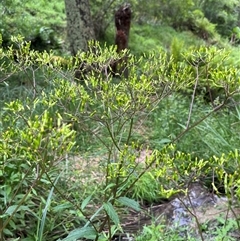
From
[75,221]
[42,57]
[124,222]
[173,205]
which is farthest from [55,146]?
[173,205]

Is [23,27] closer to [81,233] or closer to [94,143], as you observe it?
[94,143]

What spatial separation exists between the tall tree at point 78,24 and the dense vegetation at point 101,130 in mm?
797

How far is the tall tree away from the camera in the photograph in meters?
5.39

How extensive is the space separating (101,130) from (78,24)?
6.43 feet

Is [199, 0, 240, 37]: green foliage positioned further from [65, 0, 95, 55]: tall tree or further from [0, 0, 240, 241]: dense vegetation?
[65, 0, 95, 55]: tall tree

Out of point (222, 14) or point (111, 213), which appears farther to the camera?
point (222, 14)

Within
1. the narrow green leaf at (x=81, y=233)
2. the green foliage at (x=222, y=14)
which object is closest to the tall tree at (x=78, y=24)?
the narrow green leaf at (x=81, y=233)

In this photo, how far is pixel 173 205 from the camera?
3.11 m

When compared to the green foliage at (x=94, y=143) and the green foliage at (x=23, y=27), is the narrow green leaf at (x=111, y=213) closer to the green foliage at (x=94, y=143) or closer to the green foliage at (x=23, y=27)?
the green foliage at (x=94, y=143)

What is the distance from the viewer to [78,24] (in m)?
5.45

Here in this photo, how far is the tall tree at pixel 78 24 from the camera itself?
212 inches

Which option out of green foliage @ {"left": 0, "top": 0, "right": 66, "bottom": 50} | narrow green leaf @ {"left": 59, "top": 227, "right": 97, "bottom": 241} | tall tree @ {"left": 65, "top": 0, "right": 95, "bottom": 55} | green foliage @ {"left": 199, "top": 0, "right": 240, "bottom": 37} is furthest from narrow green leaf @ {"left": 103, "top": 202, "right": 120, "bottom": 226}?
green foliage @ {"left": 199, "top": 0, "right": 240, "bottom": 37}

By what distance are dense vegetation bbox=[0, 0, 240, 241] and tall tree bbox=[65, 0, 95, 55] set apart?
797mm

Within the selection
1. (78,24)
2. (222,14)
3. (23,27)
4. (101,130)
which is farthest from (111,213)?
(222,14)
